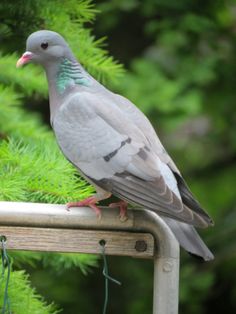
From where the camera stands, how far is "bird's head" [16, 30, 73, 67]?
9.05 ft

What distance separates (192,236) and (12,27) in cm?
132

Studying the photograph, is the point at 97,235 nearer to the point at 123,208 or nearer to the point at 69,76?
the point at 123,208

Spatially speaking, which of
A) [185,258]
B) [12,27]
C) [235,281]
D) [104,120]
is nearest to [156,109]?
[185,258]

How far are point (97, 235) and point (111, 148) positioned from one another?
38cm

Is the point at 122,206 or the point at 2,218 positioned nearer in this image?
the point at 2,218

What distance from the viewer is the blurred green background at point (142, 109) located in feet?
9.43

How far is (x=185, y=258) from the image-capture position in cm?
520

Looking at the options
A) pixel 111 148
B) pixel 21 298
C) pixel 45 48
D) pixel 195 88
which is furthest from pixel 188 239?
pixel 195 88

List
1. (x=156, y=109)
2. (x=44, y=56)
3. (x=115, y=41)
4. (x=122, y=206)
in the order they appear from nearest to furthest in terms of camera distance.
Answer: (x=122, y=206)
(x=44, y=56)
(x=156, y=109)
(x=115, y=41)

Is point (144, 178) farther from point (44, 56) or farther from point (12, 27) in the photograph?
point (12, 27)

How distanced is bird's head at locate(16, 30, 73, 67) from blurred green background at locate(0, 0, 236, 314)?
328 mm

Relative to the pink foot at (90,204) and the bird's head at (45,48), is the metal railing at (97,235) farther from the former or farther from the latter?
the bird's head at (45,48)

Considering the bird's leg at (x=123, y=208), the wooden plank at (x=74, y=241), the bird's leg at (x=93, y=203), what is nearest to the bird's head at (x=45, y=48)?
the bird's leg at (x=93, y=203)

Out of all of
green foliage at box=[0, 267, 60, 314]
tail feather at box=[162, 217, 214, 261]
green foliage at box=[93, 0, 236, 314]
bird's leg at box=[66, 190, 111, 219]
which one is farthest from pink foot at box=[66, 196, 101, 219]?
green foliage at box=[93, 0, 236, 314]
